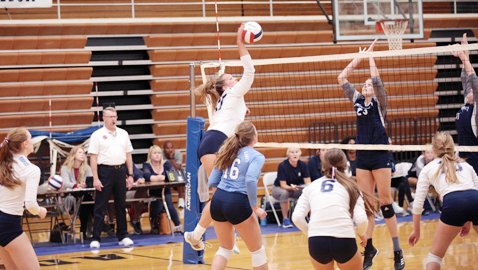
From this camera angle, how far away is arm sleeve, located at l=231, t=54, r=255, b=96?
5.54m

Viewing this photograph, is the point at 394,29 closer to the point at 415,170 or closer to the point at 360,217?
the point at 415,170

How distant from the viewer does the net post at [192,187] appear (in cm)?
685

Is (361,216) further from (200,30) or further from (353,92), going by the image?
(200,30)

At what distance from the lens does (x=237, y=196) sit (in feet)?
15.4

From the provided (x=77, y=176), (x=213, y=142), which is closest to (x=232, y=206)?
(x=213, y=142)

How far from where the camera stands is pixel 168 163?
1034 cm

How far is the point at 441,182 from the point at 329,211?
1399 mm

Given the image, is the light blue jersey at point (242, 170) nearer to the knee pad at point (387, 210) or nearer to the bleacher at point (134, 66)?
the knee pad at point (387, 210)

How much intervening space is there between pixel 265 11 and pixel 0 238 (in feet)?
34.4

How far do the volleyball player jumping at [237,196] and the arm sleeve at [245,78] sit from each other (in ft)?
2.71

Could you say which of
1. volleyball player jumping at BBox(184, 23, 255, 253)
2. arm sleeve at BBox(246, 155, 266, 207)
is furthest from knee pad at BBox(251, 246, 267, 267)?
volleyball player jumping at BBox(184, 23, 255, 253)

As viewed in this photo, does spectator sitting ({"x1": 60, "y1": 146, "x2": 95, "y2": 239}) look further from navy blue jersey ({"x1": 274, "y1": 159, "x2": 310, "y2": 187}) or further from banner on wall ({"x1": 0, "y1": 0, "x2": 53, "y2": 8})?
navy blue jersey ({"x1": 274, "y1": 159, "x2": 310, "y2": 187})

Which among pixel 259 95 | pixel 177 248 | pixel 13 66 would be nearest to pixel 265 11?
pixel 259 95

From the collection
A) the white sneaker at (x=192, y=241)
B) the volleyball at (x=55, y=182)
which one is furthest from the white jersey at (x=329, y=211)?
the volleyball at (x=55, y=182)
